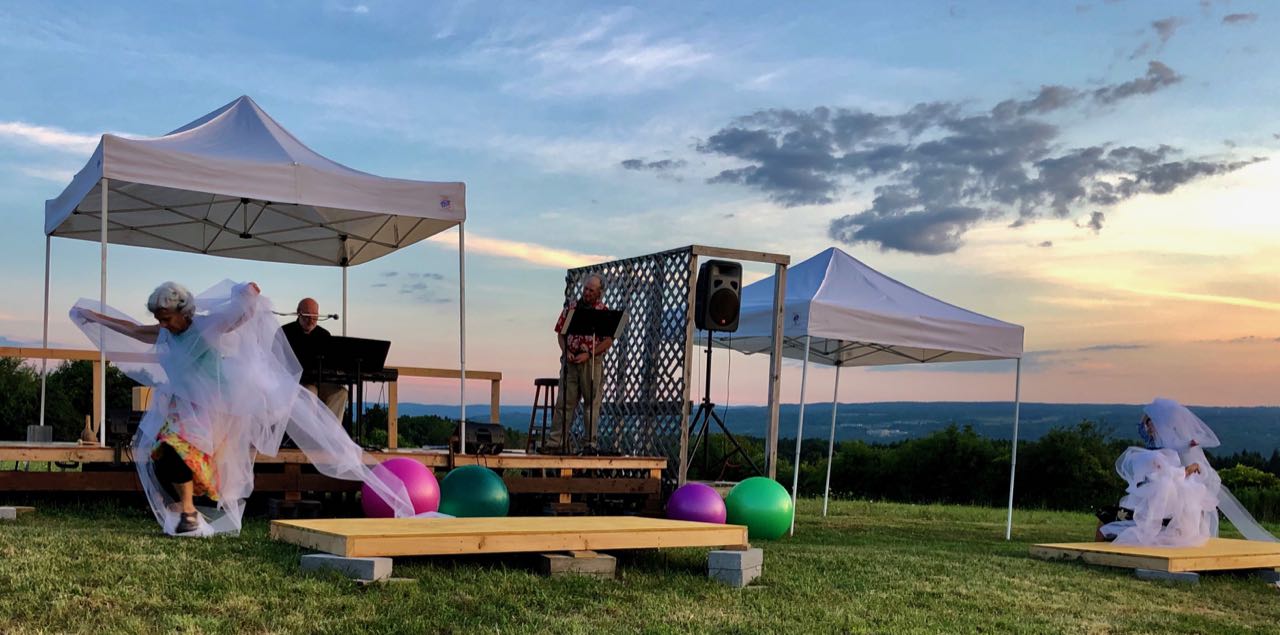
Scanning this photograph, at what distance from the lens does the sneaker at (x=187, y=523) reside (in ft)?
19.8

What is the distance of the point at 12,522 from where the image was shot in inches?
265

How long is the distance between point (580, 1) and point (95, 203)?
14.3 feet

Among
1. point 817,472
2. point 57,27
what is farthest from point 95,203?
point 817,472

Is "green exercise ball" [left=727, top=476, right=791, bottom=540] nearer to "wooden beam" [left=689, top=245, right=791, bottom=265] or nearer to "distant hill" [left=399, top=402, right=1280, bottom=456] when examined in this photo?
"wooden beam" [left=689, top=245, right=791, bottom=265]

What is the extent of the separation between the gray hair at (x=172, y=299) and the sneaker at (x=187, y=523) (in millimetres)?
1063

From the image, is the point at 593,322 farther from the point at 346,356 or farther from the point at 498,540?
the point at 498,540

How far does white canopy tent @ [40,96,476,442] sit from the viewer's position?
26.0 ft

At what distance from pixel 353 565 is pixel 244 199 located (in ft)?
17.5

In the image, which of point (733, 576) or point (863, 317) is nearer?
point (733, 576)

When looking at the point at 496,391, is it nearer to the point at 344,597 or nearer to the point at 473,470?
the point at 473,470

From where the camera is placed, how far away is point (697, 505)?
850 centimetres

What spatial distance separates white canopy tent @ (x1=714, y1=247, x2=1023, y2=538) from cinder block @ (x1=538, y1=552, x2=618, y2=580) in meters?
3.89

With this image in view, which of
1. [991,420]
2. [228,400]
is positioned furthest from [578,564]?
[991,420]

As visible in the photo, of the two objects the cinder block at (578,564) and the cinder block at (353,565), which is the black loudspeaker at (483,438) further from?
the cinder block at (353,565)
